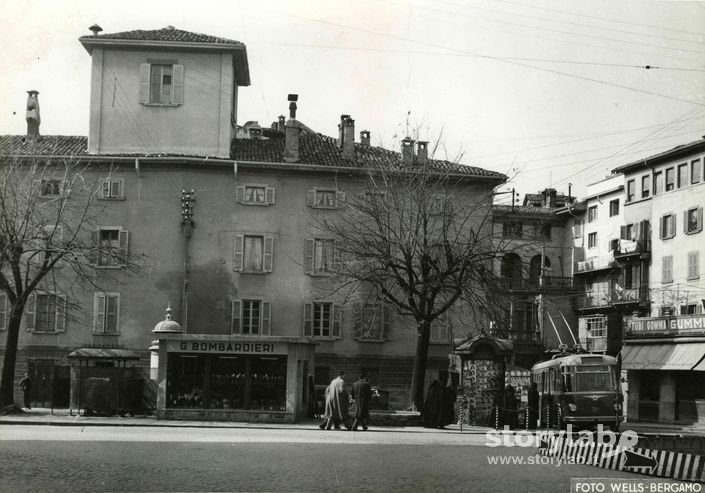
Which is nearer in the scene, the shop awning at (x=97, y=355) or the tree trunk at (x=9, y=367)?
the shop awning at (x=97, y=355)

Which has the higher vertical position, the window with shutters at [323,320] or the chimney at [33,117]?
the chimney at [33,117]

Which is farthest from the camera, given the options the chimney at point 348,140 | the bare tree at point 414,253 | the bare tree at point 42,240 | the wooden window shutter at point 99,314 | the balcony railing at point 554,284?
the balcony railing at point 554,284

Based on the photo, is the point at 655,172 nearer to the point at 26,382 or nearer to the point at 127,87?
the point at 127,87

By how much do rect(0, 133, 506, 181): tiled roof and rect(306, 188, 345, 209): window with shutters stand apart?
46.4 inches

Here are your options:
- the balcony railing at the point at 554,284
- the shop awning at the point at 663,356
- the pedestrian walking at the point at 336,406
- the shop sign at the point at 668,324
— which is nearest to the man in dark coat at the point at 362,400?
the pedestrian walking at the point at 336,406

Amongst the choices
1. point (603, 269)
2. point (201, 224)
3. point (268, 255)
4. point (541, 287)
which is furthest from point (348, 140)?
point (603, 269)

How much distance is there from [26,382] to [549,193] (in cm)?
5432

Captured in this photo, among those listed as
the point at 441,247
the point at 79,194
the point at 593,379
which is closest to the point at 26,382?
the point at 79,194

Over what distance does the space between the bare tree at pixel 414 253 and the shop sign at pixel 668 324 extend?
1206 centimetres

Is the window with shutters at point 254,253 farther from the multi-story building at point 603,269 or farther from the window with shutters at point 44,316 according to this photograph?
the multi-story building at point 603,269

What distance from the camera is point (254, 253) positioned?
143 feet

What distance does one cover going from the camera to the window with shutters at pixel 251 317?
42.9m

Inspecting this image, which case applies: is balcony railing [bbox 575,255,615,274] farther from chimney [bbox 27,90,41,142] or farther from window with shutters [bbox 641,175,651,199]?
chimney [bbox 27,90,41,142]

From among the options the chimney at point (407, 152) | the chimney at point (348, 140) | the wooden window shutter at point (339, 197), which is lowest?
the wooden window shutter at point (339, 197)
